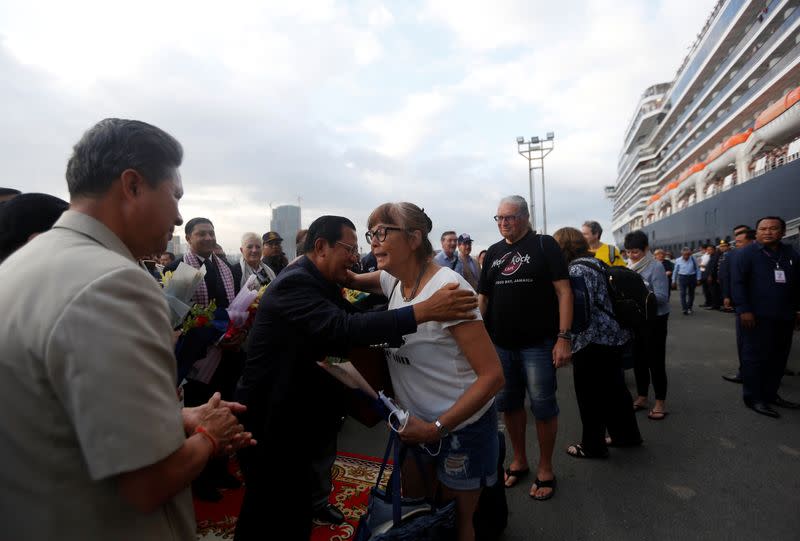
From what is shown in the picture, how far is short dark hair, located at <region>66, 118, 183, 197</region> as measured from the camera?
0.99m

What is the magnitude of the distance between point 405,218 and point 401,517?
1258 mm

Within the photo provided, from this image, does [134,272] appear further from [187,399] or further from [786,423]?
[786,423]

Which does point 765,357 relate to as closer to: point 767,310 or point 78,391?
point 767,310

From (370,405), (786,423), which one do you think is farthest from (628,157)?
(370,405)

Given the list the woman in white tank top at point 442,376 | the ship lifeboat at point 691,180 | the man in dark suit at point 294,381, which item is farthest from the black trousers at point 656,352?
the ship lifeboat at point 691,180

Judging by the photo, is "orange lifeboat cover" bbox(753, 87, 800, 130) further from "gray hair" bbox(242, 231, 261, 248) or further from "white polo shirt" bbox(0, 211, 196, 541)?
"white polo shirt" bbox(0, 211, 196, 541)

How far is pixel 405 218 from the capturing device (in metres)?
1.89

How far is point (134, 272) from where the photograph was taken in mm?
831

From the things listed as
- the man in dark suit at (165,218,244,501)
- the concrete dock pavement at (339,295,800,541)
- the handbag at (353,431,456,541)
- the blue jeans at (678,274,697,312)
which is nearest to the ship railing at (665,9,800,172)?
the blue jeans at (678,274,697,312)

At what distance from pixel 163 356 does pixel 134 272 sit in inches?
7.3

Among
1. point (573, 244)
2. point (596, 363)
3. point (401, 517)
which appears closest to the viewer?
point (401, 517)

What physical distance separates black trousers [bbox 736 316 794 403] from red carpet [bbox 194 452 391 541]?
4070 mm

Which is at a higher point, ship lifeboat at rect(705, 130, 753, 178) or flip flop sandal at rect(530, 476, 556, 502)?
ship lifeboat at rect(705, 130, 753, 178)

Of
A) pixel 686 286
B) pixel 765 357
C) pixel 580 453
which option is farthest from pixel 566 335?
pixel 686 286
